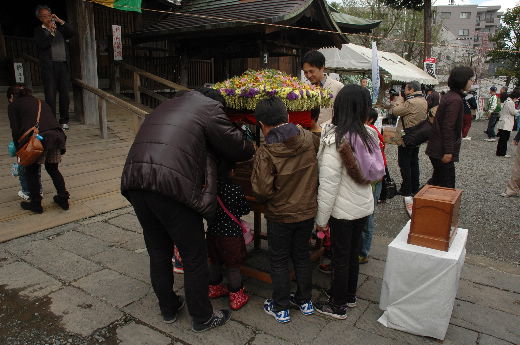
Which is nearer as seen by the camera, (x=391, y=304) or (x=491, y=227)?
(x=391, y=304)

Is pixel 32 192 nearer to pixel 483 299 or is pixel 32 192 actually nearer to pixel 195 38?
pixel 483 299

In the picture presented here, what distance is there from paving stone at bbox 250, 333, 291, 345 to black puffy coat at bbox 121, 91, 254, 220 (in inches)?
35.9

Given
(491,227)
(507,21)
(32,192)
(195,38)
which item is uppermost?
(507,21)

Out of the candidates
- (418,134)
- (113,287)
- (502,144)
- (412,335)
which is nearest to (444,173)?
(418,134)

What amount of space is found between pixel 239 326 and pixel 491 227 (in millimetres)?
3953

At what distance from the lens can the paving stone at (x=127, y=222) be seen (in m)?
4.52

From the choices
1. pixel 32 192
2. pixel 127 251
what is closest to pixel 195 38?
pixel 32 192

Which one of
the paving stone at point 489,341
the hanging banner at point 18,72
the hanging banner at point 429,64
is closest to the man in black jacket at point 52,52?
the hanging banner at point 18,72

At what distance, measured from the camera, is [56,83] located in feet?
24.0

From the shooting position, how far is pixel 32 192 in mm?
4555

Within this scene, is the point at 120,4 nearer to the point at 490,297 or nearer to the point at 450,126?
the point at 450,126

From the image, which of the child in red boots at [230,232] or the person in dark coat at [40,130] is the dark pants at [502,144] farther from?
the person in dark coat at [40,130]

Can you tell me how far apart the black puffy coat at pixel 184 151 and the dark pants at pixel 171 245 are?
3.3 inches

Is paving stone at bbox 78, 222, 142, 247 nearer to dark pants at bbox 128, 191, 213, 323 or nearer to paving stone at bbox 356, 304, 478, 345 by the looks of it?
dark pants at bbox 128, 191, 213, 323
